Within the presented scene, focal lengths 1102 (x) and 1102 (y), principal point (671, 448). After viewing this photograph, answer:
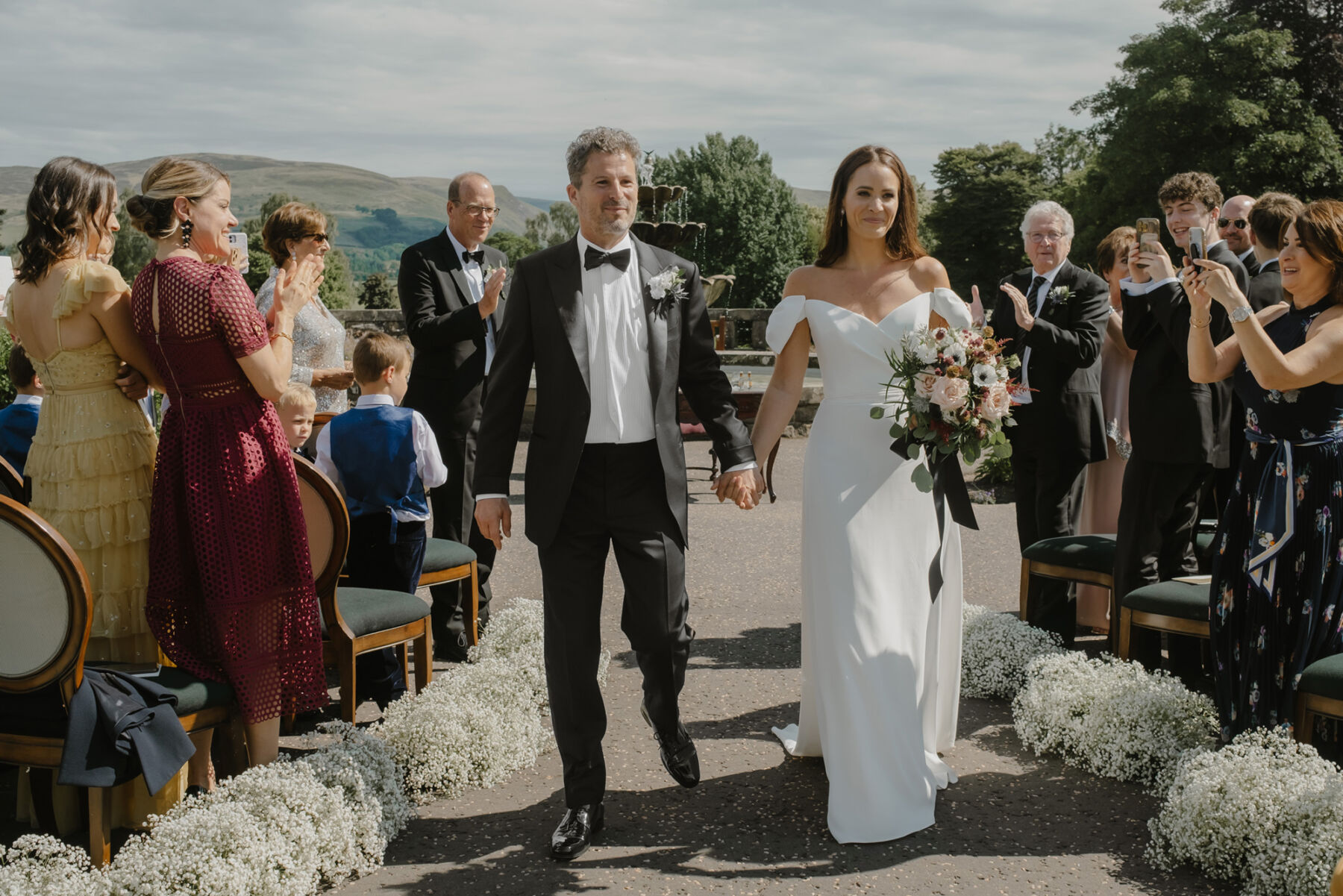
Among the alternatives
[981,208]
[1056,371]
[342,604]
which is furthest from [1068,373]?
[981,208]

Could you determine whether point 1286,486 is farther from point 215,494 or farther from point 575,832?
point 215,494

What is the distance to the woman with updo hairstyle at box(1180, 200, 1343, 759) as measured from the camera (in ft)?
13.2

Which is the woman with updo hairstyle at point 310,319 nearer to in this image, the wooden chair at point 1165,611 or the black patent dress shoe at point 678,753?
the black patent dress shoe at point 678,753

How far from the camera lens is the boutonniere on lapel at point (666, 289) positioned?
3.93 metres

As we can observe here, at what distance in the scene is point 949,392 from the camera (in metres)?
3.88

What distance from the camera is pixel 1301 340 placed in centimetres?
415

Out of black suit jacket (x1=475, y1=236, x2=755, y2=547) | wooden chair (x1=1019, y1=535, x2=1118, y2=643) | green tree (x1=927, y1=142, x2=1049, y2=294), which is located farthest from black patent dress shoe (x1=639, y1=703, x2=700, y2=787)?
green tree (x1=927, y1=142, x2=1049, y2=294)

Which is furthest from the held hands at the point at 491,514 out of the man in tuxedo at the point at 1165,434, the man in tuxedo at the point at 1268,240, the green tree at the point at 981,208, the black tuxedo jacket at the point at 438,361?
the green tree at the point at 981,208

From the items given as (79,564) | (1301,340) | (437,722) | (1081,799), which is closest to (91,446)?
(79,564)

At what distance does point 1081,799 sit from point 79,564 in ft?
12.1

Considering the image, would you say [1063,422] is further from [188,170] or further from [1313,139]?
[1313,139]

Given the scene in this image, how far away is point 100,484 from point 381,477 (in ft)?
5.12

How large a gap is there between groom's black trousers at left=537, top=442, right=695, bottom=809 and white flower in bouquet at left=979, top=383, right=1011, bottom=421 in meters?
1.19

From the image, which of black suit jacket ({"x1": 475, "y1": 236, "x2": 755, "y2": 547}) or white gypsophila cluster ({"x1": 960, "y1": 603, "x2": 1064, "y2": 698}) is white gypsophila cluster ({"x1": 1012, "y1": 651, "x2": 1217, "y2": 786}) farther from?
black suit jacket ({"x1": 475, "y1": 236, "x2": 755, "y2": 547})
